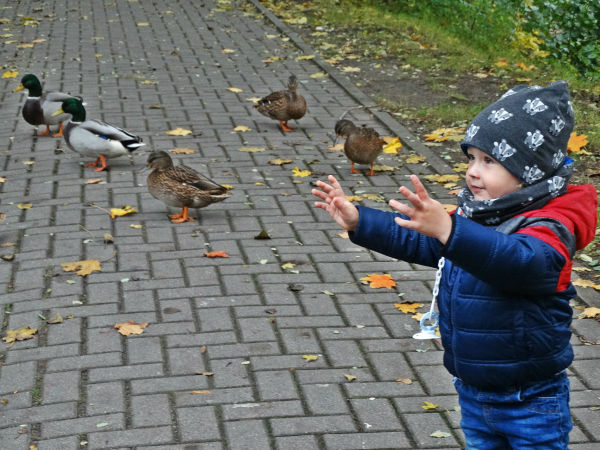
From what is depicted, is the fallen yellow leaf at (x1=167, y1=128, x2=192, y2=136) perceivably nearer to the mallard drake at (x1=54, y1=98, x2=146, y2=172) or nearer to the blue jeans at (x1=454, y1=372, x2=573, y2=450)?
the mallard drake at (x1=54, y1=98, x2=146, y2=172)

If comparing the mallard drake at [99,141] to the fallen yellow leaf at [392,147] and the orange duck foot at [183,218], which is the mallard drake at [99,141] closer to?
the orange duck foot at [183,218]

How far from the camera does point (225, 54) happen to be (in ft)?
44.8

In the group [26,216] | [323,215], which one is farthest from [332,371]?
[26,216]

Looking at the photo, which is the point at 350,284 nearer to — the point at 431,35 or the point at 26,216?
the point at 26,216

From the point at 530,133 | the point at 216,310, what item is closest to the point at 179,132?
the point at 216,310

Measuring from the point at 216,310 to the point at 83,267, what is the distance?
1202mm

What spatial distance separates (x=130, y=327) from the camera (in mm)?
5180

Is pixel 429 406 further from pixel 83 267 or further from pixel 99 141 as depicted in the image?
pixel 99 141

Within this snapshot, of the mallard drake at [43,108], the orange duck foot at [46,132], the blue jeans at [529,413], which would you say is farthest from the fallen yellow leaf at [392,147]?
the blue jeans at [529,413]

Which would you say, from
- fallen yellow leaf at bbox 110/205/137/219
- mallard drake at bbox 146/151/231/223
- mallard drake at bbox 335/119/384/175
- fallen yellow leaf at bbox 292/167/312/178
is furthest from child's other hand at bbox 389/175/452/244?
fallen yellow leaf at bbox 292/167/312/178

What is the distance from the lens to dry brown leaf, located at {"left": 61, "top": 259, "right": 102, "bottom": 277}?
236 inches

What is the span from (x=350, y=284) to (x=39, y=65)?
8.45 meters

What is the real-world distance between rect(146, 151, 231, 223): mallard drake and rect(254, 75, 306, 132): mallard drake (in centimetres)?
270

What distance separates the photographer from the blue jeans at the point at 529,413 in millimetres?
2887
